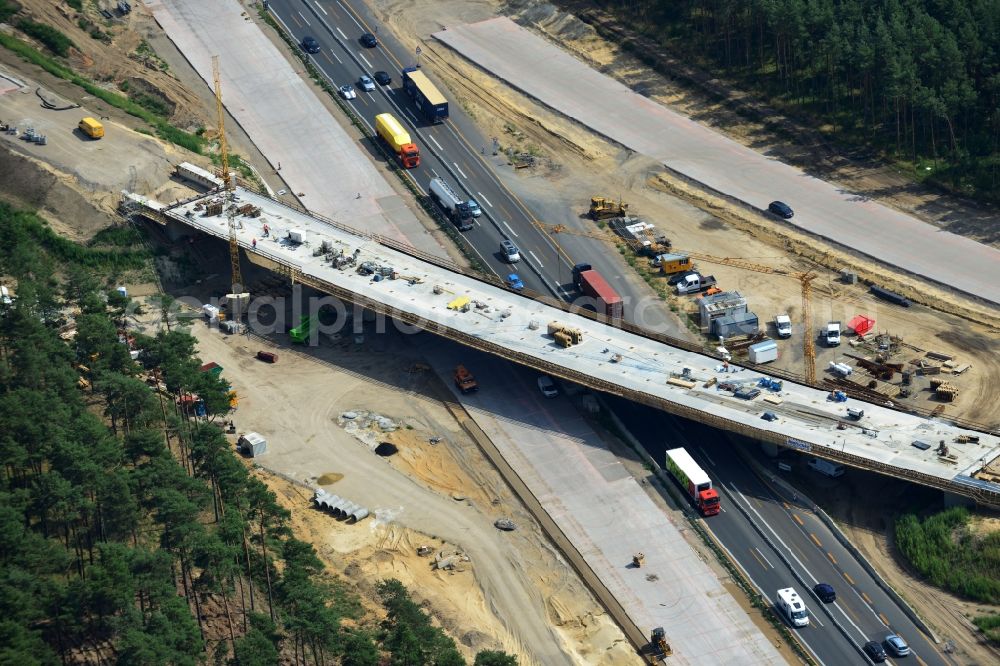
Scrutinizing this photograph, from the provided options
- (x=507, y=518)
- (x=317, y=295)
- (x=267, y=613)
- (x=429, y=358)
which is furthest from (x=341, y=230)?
(x=267, y=613)

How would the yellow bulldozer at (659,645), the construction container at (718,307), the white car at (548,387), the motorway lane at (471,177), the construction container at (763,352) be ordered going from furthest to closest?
1. the motorway lane at (471,177)
2. the construction container at (718,307)
3. the construction container at (763,352)
4. the white car at (548,387)
5. the yellow bulldozer at (659,645)

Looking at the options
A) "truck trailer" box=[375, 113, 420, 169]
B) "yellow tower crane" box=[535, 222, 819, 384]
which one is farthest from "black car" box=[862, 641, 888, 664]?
"truck trailer" box=[375, 113, 420, 169]

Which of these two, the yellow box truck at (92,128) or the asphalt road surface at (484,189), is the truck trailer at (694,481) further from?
the yellow box truck at (92,128)

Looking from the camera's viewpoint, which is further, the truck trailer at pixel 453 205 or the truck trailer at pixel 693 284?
the truck trailer at pixel 453 205

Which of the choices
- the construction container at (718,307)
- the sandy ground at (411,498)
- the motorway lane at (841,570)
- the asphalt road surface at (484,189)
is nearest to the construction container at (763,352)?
the construction container at (718,307)

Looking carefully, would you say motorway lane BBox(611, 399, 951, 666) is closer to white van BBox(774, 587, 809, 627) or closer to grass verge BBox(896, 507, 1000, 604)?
white van BBox(774, 587, 809, 627)

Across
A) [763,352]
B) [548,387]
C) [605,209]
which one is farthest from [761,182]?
[548,387]
